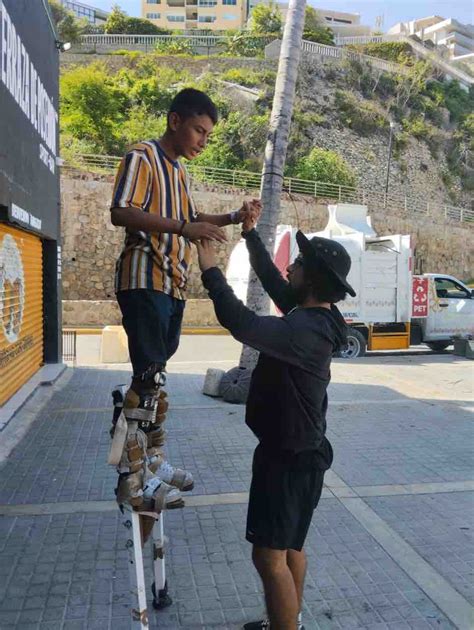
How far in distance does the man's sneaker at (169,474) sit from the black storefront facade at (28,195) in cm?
337

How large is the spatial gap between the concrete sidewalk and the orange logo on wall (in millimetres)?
1165

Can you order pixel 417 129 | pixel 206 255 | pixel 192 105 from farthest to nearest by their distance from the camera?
pixel 417 129, pixel 192 105, pixel 206 255

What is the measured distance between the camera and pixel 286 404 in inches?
90.7

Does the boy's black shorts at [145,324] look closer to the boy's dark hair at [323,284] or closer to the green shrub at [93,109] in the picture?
the boy's dark hair at [323,284]

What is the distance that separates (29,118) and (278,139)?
335 centimetres

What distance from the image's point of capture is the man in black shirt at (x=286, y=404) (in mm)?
2268

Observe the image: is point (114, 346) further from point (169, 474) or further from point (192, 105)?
point (192, 105)

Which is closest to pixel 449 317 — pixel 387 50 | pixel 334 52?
pixel 334 52

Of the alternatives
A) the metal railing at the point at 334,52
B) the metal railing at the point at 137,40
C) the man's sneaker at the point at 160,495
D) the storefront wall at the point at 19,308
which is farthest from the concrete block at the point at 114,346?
the metal railing at the point at 137,40

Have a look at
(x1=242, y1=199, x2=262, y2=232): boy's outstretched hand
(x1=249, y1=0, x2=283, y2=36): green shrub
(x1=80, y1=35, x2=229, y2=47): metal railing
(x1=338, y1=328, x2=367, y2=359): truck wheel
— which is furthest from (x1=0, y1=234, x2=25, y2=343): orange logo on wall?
(x1=249, y1=0, x2=283, y2=36): green shrub

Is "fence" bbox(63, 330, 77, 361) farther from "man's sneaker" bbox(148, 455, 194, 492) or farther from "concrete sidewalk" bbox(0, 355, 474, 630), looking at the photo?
"man's sneaker" bbox(148, 455, 194, 492)

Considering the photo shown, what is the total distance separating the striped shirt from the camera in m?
2.42

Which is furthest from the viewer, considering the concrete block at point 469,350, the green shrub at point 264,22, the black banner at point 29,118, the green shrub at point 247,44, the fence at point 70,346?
the green shrub at point 264,22

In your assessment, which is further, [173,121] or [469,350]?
[469,350]
